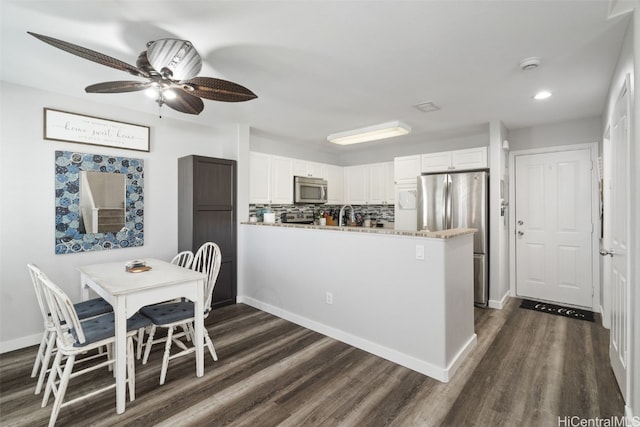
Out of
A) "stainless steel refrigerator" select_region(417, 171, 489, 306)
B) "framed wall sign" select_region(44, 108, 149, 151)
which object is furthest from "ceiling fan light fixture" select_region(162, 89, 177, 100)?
"stainless steel refrigerator" select_region(417, 171, 489, 306)

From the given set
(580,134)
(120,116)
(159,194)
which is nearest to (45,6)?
(120,116)

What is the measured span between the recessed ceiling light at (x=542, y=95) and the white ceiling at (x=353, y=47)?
57 millimetres

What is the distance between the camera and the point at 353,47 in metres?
2.15

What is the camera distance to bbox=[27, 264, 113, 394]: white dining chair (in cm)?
216

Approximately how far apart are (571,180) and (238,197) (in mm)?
4427

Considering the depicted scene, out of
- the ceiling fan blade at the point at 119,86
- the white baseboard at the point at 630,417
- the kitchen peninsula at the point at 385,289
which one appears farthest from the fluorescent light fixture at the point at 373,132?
the white baseboard at the point at 630,417

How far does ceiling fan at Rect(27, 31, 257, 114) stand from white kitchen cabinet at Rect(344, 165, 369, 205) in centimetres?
379

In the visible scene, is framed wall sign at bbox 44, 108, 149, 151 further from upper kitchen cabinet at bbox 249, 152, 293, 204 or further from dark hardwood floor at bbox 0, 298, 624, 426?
dark hardwood floor at bbox 0, 298, 624, 426

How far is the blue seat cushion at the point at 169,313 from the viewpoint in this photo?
2.37 meters

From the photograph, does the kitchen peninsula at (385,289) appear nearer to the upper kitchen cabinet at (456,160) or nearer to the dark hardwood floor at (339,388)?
the dark hardwood floor at (339,388)

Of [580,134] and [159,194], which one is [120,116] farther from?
[580,134]

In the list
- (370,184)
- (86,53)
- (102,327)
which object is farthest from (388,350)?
(370,184)

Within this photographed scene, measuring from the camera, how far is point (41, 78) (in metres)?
2.72

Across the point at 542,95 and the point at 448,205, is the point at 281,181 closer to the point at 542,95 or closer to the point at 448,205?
the point at 448,205
